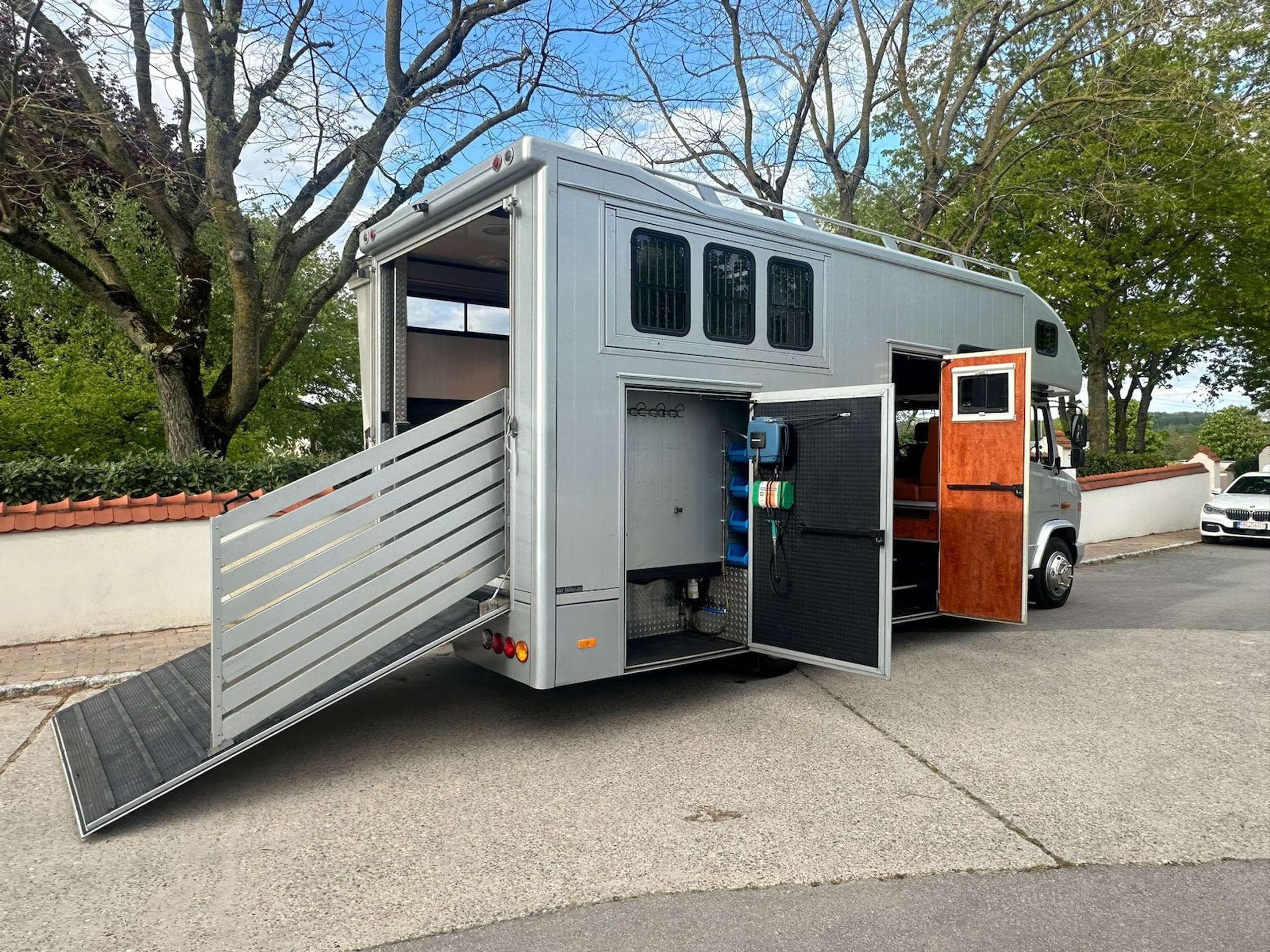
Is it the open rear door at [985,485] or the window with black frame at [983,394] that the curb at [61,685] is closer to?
the open rear door at [985,485]

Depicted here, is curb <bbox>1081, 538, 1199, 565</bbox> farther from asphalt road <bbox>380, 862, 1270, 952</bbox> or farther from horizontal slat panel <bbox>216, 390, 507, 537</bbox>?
horizontal slat panel <bbox>216, 390, 507, 537</bbox>

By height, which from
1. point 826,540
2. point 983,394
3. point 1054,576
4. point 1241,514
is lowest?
point 1054,576

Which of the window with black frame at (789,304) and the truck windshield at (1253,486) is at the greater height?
Answer: the window with black frame at (789,304)

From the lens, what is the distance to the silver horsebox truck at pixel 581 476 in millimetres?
4172

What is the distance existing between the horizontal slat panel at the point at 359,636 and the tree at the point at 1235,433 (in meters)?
54.3

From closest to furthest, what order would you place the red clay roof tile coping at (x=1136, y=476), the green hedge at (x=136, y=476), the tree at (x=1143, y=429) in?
the green hedge at (x=136, y=476)
the red clay roof tile coping at (x=1136, y=476)
the tree at (x=1143, y=429)

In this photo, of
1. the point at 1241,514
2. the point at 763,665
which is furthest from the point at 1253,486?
the point at 763,665

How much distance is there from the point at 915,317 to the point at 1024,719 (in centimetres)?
326

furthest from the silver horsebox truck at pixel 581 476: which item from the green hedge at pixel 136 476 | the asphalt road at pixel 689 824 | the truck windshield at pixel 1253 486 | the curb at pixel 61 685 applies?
the truck windshield at pixel 1253 486

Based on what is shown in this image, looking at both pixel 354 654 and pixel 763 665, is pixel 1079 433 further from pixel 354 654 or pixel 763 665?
pixel 354 654

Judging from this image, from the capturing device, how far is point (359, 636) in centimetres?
433

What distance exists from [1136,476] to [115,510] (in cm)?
1668

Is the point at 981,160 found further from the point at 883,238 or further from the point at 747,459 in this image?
the point at 747,459

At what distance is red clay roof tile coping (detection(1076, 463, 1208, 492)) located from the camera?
14945 mm
